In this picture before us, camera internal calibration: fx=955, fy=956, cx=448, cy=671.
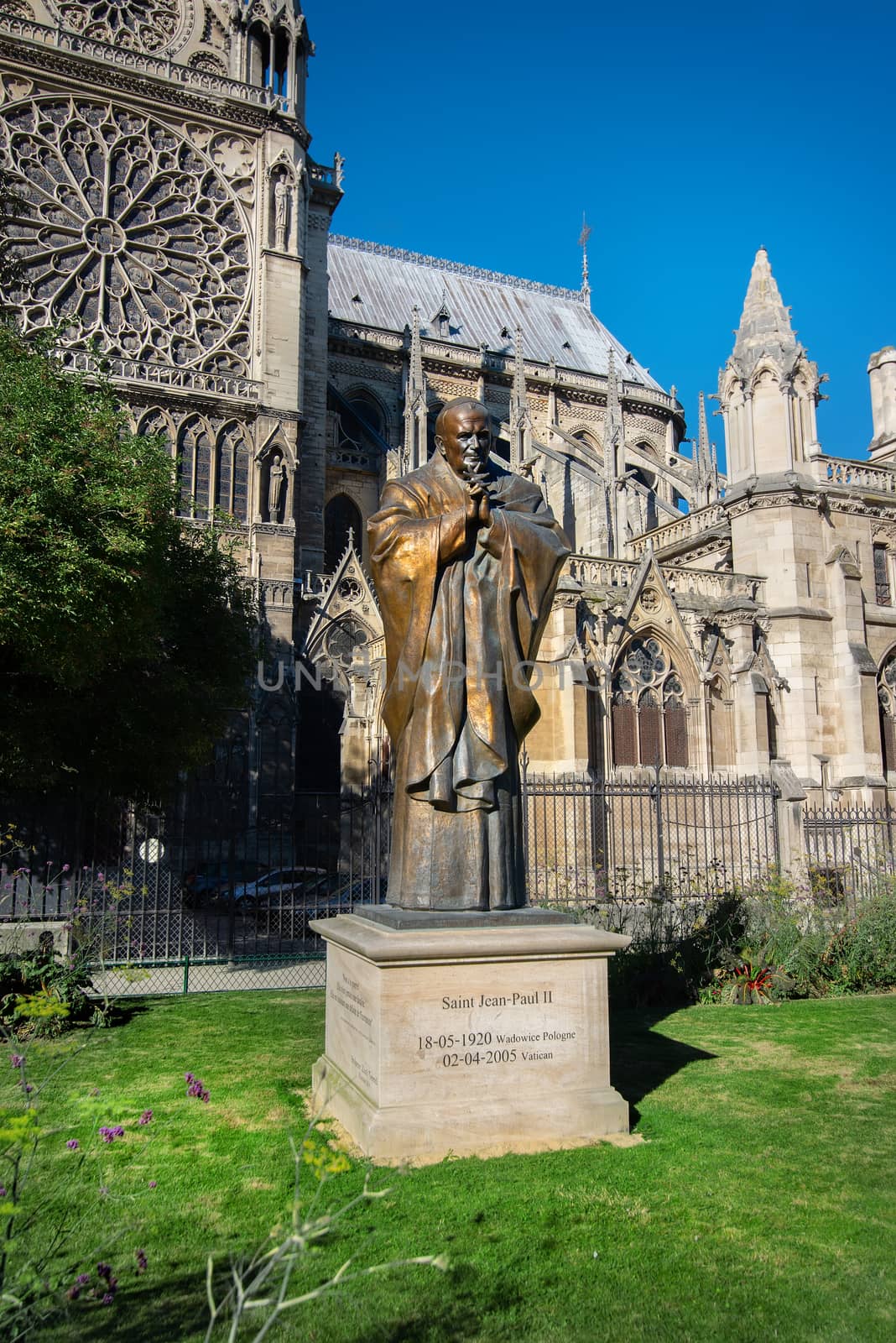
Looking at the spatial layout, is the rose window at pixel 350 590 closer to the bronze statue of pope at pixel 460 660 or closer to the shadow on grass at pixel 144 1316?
the bronze statue of pope at pixel 460 660

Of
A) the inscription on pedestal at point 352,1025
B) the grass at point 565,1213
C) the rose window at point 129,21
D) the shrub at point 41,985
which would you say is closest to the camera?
the grass at point 565,1213

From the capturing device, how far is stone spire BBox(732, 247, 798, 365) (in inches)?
904

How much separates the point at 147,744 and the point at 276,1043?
21.0ft

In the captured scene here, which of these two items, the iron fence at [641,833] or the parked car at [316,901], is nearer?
the parked car at [316,901]

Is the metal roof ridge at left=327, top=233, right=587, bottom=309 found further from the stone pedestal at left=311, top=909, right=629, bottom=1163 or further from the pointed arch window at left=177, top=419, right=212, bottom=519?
the stone pedestal at left=311, top=909, right=629, bottom=1163

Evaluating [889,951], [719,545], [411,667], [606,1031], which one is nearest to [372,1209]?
[606,1031]

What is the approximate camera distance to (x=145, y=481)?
1201 cm

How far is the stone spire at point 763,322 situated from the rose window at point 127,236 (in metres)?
13.6

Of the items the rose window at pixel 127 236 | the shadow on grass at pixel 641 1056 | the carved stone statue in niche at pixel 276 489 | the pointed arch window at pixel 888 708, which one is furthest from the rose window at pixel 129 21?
the shadow on grass at pixel 641 1056

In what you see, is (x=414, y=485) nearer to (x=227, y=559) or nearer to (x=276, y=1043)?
(x=276, y=1043)

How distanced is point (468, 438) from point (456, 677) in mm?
1333

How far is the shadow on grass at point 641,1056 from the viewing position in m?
5.92

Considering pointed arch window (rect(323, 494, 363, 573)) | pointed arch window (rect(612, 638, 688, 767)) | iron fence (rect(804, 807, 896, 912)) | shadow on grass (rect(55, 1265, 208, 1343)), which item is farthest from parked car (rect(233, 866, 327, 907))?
pointed arch window (rect(323, 494, 363, 573))

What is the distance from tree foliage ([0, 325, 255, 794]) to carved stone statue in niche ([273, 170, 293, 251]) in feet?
47.3
